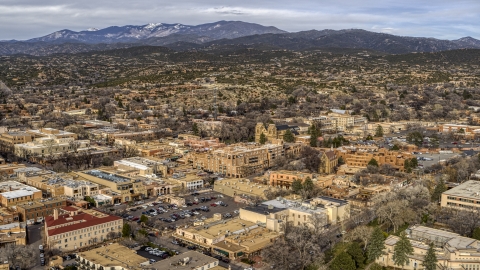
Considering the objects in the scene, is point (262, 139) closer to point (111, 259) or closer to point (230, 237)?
point (230, 237)

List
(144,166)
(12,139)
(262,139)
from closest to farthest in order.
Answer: (144,166), (262,139), (12,139)

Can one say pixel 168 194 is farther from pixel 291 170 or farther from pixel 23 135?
pixel 23 135

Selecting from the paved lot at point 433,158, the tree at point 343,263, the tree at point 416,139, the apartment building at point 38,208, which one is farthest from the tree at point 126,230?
the tree at point 416,139

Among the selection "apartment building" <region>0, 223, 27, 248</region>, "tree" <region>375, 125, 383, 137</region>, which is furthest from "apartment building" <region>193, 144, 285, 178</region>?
"apartment building" <region>0, 223, 27, 248</region>

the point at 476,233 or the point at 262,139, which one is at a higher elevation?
the point at 262,139

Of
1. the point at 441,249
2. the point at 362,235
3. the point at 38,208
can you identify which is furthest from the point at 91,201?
the point at 441,249

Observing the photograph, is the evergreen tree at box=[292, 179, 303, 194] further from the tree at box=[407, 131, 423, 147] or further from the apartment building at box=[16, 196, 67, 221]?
the tree at box=[407, 131, 423, 147]
